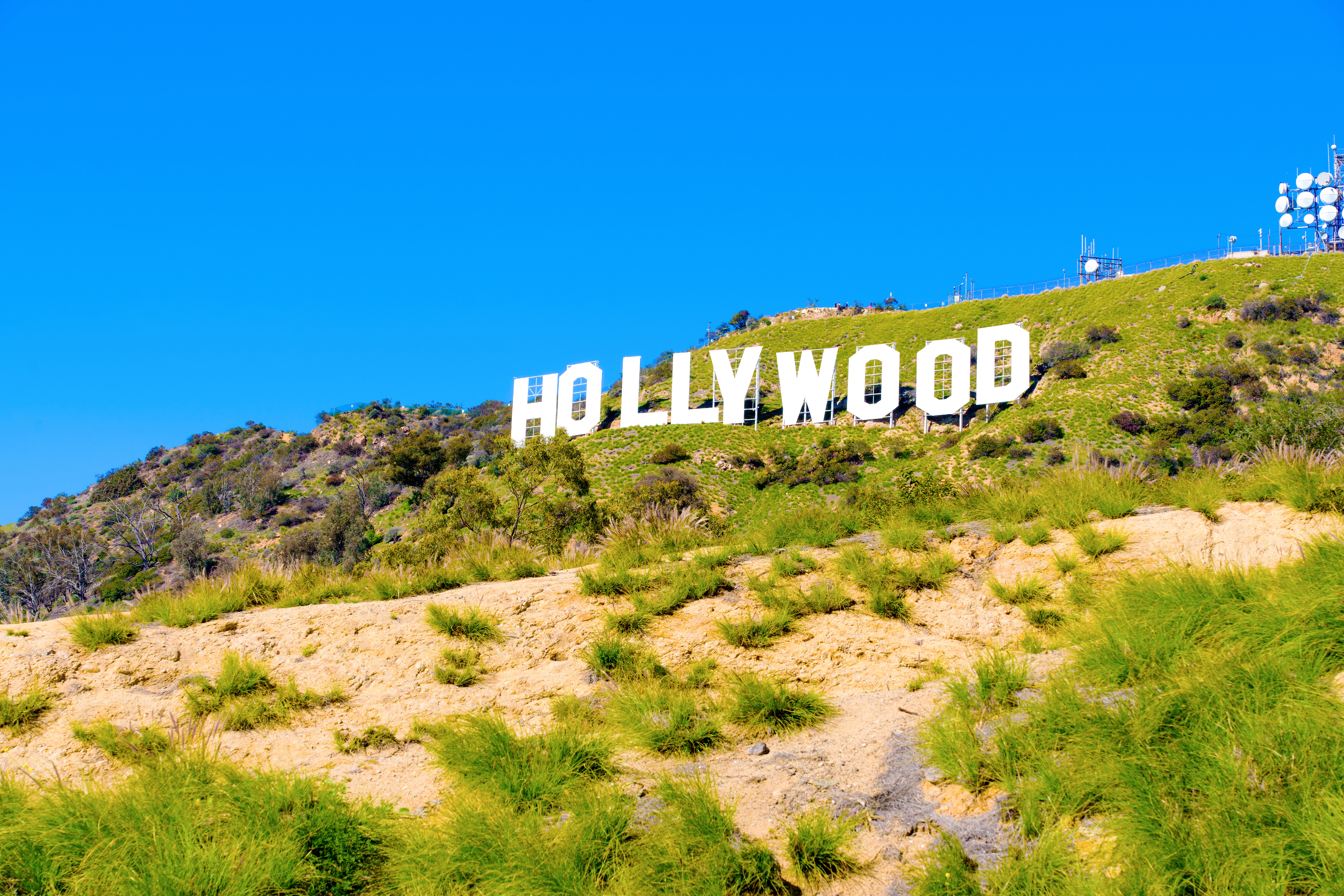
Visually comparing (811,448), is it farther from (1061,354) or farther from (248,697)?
(248,697)

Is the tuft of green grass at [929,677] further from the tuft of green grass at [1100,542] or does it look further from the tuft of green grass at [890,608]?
the tuft of green grass at [1100,542]

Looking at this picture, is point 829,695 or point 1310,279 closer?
point 829,695

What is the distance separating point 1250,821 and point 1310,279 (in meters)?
82.2

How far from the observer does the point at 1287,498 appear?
30.7ft

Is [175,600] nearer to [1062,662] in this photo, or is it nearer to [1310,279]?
[1062,662]

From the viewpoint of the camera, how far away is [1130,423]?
2131 inches

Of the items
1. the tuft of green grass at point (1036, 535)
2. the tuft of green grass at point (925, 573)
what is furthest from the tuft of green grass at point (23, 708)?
the tuft of green grass at point (1036, 535)

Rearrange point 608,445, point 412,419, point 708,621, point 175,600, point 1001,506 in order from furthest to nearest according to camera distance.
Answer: point 412,419
point 608,445
point 1001,506
point 175,600
point 708,621

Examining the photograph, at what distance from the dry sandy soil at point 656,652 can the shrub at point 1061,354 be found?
60.4m

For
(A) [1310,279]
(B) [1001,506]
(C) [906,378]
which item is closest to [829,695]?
(B) [1001,506]

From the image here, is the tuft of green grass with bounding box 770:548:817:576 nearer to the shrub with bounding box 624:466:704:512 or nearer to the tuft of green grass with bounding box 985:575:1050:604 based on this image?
the tuft of green grass with bounding box 985:575:1050:604

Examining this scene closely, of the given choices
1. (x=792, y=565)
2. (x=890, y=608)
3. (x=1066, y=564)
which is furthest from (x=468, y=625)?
(x=1066, y=564)

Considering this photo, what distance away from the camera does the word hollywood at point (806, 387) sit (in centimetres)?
5847

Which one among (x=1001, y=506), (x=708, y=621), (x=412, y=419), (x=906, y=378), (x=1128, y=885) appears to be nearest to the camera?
(x=1128, y=885)
